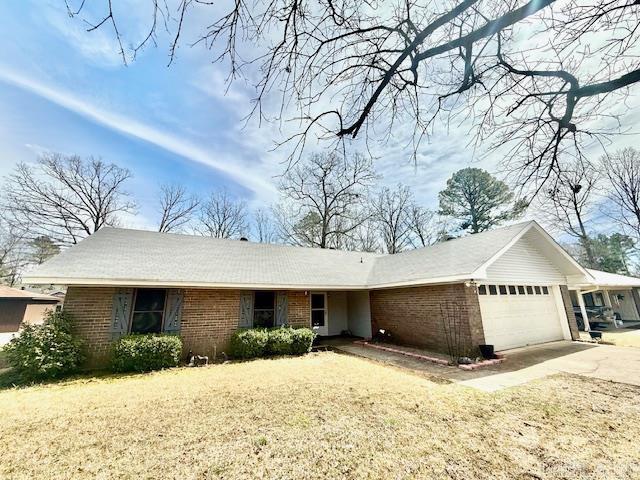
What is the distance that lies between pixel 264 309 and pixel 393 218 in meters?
22.7

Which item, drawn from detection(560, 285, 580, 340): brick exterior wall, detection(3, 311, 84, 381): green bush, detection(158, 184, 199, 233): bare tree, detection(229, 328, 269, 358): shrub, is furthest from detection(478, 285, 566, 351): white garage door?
detection(158, 184, 199, 233): bare tree

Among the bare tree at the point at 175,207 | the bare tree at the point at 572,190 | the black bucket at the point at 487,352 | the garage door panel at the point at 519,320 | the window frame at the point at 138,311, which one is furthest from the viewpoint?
the bare tree at the point at 175,207

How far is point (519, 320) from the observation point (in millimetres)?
10555

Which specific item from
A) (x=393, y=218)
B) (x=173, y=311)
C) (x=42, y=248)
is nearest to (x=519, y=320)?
(x=173, y=311)

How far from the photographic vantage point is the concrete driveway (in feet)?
21.1

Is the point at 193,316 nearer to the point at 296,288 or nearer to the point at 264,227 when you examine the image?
the point at 296,288

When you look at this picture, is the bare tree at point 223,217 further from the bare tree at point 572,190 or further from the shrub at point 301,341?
the bare tree at point 572,190

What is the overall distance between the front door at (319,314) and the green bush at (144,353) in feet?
22.2

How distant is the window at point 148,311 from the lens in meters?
8.66

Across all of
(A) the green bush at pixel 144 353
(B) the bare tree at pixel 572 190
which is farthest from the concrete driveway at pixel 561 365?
(A) the green bush at pixel 144 353

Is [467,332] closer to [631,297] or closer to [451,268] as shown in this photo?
[451,268]

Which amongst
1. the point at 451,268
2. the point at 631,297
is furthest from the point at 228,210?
the point at 631,297

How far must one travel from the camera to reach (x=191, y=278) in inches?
344

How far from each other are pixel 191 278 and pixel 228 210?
22.7 metres
